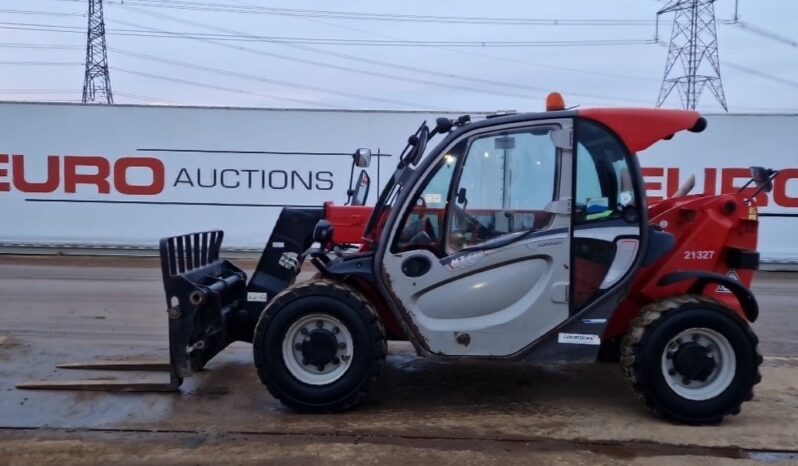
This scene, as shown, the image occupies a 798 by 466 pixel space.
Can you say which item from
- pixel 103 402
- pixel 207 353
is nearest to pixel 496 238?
pixel 207 353

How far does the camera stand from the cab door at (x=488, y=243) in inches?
193

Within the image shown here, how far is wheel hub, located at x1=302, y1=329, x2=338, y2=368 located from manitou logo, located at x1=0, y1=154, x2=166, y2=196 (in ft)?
34.5

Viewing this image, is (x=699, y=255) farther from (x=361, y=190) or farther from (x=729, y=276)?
(x=361, y=190)

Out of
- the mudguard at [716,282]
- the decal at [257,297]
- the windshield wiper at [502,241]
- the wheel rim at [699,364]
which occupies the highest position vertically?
the windshield wiper at [502,241]

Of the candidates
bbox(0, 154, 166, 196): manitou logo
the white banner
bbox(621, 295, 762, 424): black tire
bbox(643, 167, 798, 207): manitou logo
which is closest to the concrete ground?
bbox(621, 295, 762, 424): black tire

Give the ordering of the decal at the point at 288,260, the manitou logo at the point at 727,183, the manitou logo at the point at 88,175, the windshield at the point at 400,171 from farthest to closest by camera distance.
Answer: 1. the manitou logo at the point at 88,175
2. the manitou logo at the point at 727,183
3. the decal at the point at 288,260
4. the windshield at the point at 400,171

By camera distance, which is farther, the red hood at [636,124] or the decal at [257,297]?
the decal at [257,297]

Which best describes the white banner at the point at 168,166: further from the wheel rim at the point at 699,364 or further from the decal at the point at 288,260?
the wheel rim at the point at 699,364

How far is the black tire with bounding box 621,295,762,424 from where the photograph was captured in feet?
15.8

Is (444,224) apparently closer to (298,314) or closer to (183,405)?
Result: (298,314)

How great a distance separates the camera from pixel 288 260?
5902 millimetres

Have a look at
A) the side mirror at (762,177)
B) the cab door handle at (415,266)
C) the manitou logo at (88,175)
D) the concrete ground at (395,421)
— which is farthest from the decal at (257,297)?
the manitou logo at (88,175)

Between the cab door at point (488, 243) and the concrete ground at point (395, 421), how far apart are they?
24.6 inches

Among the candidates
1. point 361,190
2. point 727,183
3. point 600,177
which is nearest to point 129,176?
point 361,190
